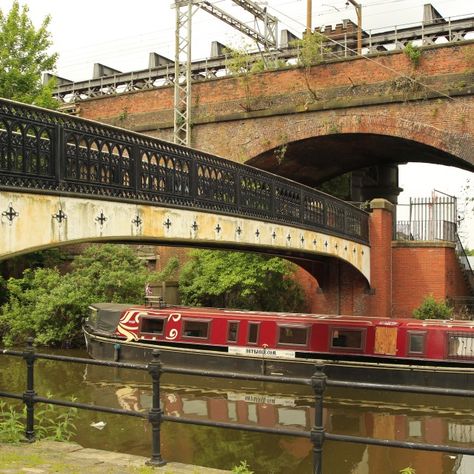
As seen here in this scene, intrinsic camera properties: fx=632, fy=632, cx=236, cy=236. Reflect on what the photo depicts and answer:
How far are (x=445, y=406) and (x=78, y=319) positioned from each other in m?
11.3

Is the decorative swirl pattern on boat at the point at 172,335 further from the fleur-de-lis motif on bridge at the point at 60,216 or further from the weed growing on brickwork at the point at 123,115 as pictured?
the weed growing on brickwork at the point at 123,115

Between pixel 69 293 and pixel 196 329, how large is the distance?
5.54m

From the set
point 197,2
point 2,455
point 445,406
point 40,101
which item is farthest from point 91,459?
point 197,2

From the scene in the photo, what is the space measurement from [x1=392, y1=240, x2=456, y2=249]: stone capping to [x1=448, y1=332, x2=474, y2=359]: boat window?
682 cm

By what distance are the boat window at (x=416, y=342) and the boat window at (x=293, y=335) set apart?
2.27m

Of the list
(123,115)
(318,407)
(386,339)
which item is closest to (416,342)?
(386,339)

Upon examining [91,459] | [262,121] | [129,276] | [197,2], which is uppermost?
[197,2]

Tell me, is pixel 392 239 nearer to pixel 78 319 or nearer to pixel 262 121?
pixel 262 121

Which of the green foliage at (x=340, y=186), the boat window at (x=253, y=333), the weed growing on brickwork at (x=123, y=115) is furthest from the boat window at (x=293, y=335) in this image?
the green foliage at (x=340, y=186)

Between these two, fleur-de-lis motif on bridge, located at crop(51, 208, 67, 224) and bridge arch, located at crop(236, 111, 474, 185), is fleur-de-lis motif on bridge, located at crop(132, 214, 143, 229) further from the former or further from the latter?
bridge arch, located at crop(236, 111, 474, 185)

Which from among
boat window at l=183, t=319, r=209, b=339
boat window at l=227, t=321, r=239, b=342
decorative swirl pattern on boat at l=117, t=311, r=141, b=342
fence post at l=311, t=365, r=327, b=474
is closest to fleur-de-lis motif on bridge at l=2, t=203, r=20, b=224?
fence post at l=311, t=365, r=327, b=474

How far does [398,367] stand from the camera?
13461mm

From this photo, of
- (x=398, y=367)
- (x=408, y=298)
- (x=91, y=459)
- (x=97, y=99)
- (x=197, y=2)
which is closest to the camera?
(x=91, y=459)

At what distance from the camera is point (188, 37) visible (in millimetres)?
21109
